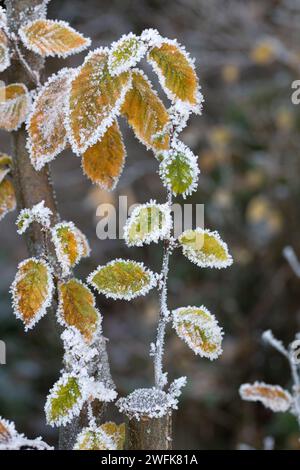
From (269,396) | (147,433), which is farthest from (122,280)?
(269,396)

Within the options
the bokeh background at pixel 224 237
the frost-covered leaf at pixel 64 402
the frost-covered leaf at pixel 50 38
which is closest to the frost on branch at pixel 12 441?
the frost-covered leaf at pixel 64 402

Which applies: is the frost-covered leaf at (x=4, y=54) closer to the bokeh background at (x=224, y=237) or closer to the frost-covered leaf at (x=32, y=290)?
the frost-covered leaf at (x=32, y=290)

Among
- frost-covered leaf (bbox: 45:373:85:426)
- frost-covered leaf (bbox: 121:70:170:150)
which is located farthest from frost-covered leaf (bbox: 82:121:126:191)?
frost-covered leaf (bbox: 45:373:85:426)

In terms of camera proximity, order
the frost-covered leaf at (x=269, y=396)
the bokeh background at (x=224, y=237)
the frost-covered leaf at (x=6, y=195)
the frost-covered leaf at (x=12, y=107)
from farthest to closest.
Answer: the bokeh background at (x=224, y=237) → the frost-covered leaf at (x=269, y=396) → the frost-covered leaf at (x=6, y=195) → the frost-covered leaf at (x=12, y=107)

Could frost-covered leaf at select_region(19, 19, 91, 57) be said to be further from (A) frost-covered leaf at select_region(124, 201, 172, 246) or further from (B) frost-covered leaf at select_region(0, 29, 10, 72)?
(A) frost-covered leaf at select_region(124, 201, 172, 246)

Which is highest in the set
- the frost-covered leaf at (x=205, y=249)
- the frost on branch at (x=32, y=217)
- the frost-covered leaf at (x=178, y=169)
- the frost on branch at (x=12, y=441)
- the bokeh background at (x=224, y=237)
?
the bokeh background at (x=224, y=237)

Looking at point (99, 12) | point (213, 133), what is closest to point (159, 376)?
A: point (213, 133)

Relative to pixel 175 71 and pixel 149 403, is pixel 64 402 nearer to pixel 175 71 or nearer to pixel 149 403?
pixel 149 403
